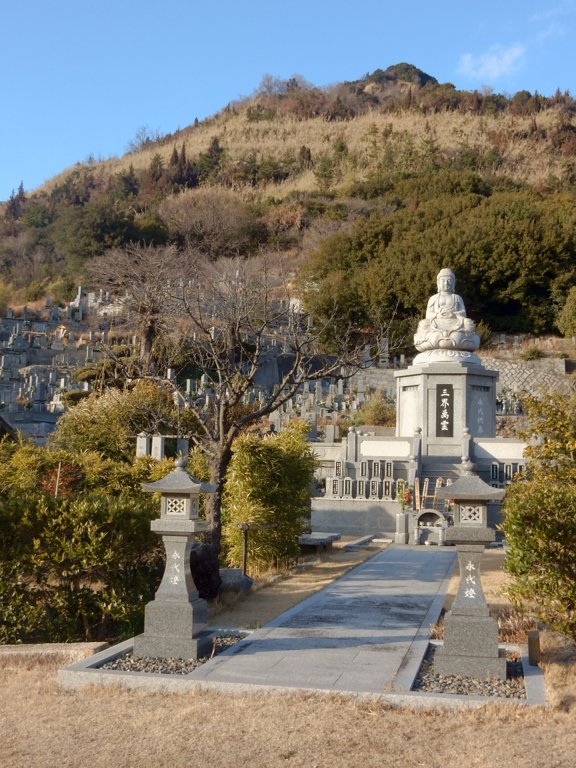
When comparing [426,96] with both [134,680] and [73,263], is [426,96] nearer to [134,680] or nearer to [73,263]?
[73,263]

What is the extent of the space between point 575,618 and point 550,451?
2870 mm

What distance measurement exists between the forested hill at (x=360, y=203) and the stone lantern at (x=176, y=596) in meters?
26.6

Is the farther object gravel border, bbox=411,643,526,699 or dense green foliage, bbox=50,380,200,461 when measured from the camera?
dense green foliage, bbox=50,380,200,461

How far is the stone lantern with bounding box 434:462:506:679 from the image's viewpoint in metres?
6.52

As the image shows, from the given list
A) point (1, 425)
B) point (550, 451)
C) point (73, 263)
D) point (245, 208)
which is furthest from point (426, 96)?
point (550, 451)

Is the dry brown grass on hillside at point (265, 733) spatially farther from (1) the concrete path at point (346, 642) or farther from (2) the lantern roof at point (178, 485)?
(2) the lantern roof at point (178, 485)

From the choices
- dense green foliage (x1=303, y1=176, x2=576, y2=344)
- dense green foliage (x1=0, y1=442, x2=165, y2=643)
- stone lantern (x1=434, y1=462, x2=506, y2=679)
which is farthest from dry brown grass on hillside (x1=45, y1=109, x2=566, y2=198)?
stone lantern (x1=434, y1=462, x2=506, y2=679)

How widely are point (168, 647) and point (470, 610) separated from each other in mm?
2767

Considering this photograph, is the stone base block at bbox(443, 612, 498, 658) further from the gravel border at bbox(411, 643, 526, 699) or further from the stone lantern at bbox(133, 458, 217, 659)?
the stone lantern at bbox(133, 458, 217, 659)

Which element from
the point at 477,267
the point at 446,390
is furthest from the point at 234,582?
the point at 477,267

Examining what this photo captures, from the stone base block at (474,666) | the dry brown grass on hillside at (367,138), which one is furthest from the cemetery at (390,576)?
the dry brown grass on hillside at (367,138)

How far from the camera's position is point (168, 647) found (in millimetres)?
7074

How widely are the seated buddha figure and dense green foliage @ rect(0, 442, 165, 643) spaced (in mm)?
16161

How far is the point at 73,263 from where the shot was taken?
170 ft
